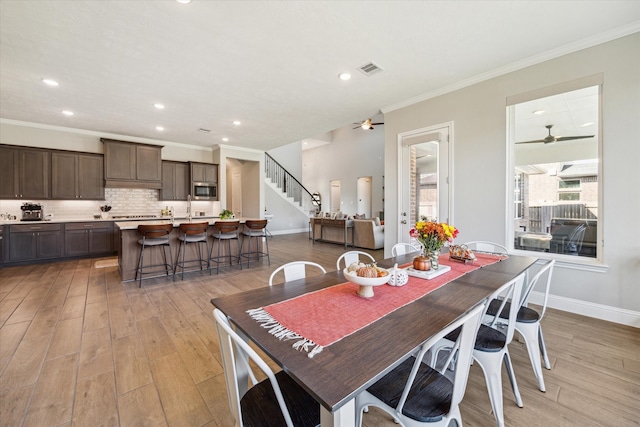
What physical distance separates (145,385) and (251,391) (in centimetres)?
119

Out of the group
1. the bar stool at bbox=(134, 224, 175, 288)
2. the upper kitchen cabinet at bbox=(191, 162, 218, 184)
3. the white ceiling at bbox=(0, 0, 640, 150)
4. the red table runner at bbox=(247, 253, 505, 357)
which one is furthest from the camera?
the upper kitchen cabinet at bbox=(191, 162, 218, 184)

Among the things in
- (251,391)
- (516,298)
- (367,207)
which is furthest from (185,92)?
(367,207)

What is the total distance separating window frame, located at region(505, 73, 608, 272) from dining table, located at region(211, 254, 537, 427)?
6.35ft

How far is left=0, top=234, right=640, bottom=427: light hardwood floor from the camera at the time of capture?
1595 millimetres

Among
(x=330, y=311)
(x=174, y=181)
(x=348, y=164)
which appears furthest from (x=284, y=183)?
(x=330, y=311)

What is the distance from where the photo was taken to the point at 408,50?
291cm

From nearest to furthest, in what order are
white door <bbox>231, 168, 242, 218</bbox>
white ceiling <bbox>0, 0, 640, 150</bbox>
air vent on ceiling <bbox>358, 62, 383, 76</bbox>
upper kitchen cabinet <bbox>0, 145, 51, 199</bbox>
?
white ceiling <bbox>0, 0, 640, 150</bbox> → air vent on ceiling <bbox>358, 62, 383, 76</bbox> → upper kitchen cabinet <bbox>0, 145, 51, 199</bbox> → white door <bbox>231, 168, 242, 218</bbox>

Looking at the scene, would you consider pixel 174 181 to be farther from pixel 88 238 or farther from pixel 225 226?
pixel 225 226

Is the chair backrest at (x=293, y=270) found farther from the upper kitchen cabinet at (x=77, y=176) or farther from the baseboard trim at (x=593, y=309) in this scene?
the upper kitchen cabinet at (x=77, y=176)

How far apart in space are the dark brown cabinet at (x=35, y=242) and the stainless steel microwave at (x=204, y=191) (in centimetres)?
278

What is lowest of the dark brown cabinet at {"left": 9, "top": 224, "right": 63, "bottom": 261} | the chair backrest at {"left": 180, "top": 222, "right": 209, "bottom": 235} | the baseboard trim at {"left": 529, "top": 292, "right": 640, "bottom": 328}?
the baseboard trim at {"left": 529, "top": 292, "right": 640, "bottom": 328}

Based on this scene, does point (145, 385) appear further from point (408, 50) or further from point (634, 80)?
point (634, 80)

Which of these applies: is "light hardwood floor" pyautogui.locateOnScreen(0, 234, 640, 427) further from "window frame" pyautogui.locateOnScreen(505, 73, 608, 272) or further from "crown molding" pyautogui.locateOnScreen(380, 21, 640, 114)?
"crown molding" pyautogui.locateOnScreen(380, 21, 640, 114)

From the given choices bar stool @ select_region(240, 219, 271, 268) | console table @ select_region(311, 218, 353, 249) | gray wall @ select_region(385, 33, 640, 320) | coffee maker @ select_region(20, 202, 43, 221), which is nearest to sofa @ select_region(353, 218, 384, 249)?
console table @ select_region(311, 218, 353, 249)
